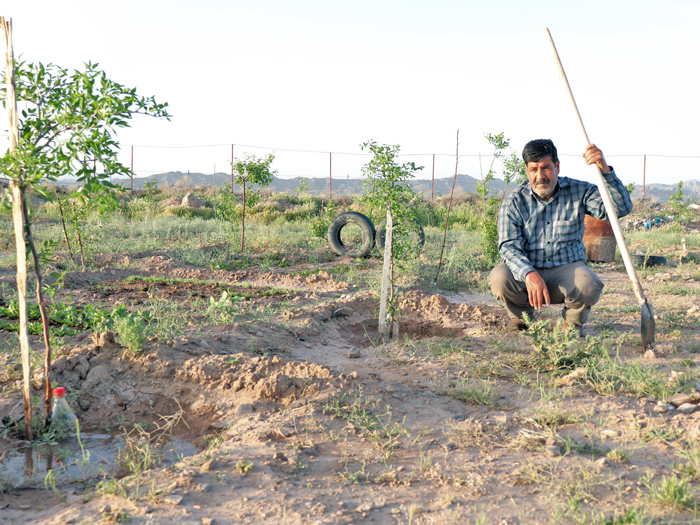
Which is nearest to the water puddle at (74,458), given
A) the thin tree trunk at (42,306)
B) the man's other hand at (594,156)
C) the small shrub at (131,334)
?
the thin tree trunk at (42,306)

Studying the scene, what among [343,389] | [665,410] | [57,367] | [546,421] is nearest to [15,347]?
[57,367]

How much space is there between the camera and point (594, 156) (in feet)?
11.4

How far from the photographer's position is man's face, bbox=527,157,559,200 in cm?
377

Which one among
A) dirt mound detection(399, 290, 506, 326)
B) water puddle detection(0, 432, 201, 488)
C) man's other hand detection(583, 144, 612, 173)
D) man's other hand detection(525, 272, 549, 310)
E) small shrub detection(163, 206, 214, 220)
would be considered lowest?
water puddle detection(0, 432, 201, 488)

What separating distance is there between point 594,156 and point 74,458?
3.71 m

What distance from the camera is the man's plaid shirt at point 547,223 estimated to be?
3.85m

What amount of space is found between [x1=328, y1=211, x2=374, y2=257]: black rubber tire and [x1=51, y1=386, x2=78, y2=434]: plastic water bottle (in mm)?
6415

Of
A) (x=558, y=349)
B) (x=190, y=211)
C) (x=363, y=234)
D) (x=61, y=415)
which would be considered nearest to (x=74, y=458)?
(x=61, y=415)

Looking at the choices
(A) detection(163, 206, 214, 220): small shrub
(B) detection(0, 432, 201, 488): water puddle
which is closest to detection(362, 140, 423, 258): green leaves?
(B) detection(0, 432, 201, 488): water puddle

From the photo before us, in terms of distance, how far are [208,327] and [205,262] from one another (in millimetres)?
4051

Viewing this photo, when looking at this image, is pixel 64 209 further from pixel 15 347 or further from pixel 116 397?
pixel 116 397

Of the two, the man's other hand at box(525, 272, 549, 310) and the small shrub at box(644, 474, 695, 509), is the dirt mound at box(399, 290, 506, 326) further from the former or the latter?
the small shrub at box(644, 474, 695, 509)

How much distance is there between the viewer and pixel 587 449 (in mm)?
2428

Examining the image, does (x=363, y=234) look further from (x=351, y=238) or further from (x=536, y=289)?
(x=536, y=289)
